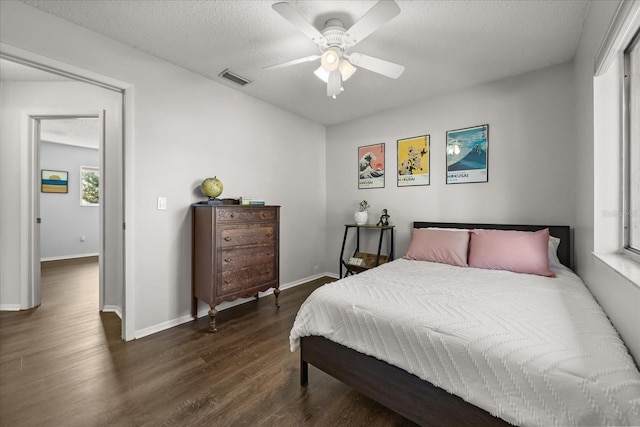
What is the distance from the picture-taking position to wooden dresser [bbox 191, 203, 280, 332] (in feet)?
8.18

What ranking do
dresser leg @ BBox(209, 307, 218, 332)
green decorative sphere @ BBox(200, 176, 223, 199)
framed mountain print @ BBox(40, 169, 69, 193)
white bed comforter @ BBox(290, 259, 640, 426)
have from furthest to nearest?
framed mountain print @ BBox(40, 169, 69, 193) < green decorative sphere @ BBox(200, 176, 223, 199) < dresser leg @ BBox(209, 307, 218, 332) < white bed comforter @ BBox(290, 259, 640, 426)

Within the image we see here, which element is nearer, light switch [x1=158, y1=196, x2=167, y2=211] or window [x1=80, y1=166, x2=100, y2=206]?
light switch [x1=158, y1=196, x2=167, y2=211]

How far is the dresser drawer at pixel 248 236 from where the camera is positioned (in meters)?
2.57

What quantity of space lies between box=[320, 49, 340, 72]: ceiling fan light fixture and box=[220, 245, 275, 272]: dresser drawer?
181 cm

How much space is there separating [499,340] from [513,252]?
146 centimetres

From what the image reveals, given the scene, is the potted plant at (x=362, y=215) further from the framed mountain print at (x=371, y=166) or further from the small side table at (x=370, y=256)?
the framed mountain print at (x=371, y=166)

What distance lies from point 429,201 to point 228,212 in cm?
238

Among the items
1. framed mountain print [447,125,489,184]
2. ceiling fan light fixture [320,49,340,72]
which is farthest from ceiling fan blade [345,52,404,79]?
framed mountain print [447,125,489,184]

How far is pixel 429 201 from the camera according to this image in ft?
11.0

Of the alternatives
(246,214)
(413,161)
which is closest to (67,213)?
(246,214)

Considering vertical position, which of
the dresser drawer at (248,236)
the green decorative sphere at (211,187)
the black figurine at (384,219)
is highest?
the green decorative sphere at (211,187)

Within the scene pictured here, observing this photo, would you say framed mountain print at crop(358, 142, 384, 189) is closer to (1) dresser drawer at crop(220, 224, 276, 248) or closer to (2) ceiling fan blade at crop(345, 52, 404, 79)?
(1) dresser drawer at crop(220, 224, 276, 248)

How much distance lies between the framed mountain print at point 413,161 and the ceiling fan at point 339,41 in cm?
153

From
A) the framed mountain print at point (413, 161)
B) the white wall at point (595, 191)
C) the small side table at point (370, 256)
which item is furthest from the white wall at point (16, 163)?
the white wall at point (595, 191)
